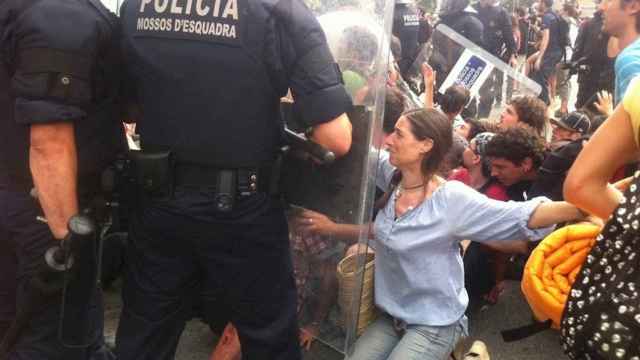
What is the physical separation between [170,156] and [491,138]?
1.81 m

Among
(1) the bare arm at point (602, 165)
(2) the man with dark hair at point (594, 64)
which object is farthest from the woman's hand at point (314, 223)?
(2) the man with dark hair at point (594, 64)

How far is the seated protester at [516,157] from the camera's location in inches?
117

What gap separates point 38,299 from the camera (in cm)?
203

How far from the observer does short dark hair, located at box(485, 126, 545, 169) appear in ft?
9.77

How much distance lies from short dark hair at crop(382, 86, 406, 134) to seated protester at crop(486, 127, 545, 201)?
0.54m

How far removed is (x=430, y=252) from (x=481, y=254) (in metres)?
0.93

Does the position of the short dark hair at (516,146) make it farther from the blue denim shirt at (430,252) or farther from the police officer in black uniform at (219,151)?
the police officer in black uniform at (219,151)

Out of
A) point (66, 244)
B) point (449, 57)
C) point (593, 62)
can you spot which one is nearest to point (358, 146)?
point (66, 244)

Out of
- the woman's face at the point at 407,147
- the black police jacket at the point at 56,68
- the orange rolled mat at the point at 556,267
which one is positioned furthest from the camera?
the woman's face at the point at 407,147

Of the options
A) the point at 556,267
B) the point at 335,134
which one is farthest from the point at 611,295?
the point at 335,134

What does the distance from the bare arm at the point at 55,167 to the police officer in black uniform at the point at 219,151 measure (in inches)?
8.3

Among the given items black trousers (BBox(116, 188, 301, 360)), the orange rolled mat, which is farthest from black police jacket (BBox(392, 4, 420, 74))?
the orange rolled mat

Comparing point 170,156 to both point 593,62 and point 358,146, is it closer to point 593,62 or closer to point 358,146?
point 358,146

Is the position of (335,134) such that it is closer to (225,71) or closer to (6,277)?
(225,71)
